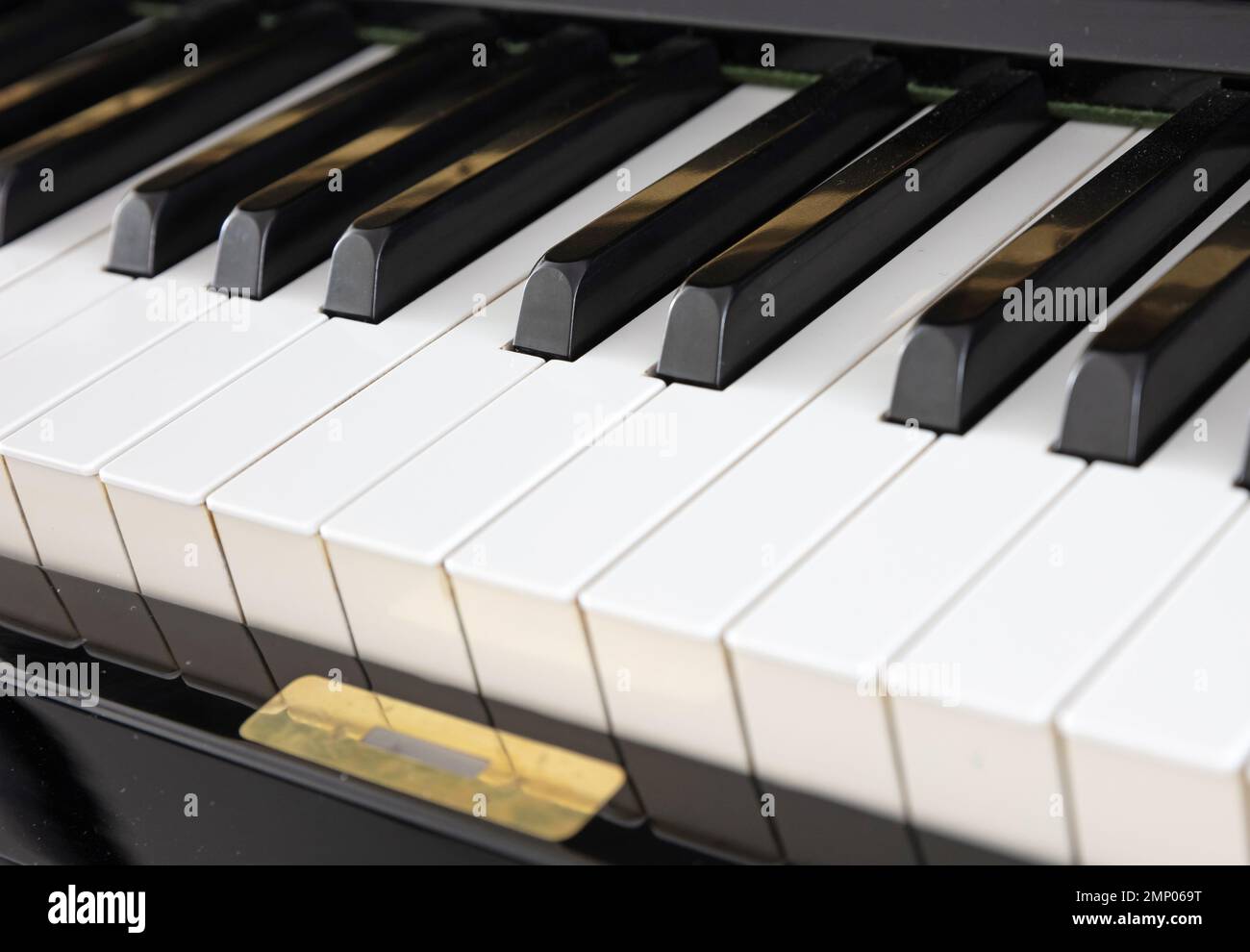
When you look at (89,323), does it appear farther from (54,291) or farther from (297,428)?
(297,428)

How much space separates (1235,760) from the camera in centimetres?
87

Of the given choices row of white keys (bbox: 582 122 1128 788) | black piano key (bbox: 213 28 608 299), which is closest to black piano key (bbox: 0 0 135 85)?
black piano key (bbox: 213 28 608 299)

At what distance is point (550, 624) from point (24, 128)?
1.24m

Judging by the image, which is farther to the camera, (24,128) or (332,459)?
(24,128)

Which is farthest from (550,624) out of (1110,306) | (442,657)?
(1110,306)

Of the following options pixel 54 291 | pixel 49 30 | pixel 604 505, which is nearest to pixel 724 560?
pixel 604 505

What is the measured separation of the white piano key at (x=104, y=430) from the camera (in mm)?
1372

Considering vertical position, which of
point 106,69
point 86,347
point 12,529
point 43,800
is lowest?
point 43,800

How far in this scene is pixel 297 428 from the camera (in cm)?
135

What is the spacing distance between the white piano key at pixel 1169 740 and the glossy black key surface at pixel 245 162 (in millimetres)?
1096

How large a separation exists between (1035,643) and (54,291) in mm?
1108

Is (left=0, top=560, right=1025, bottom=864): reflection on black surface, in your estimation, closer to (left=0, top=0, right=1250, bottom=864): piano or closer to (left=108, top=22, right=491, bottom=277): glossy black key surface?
(left=0, top=0, right=1250, bottom=864): piano

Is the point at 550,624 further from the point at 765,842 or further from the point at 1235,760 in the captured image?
the point at 1235,760

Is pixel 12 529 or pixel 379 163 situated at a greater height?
pixel 379 163
